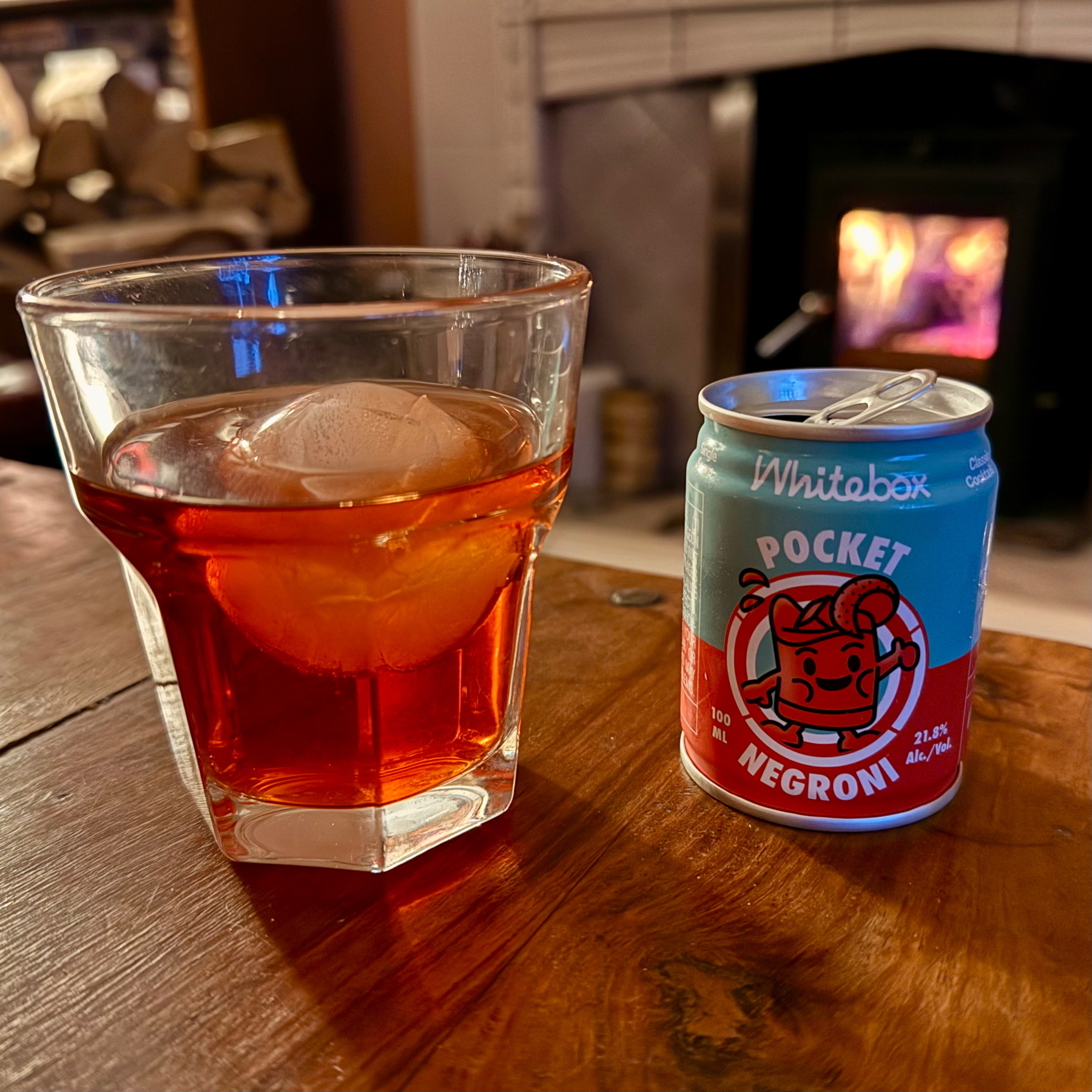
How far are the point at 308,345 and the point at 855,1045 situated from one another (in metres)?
0.30

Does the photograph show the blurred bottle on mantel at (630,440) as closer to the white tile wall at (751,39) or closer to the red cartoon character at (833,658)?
the white tile wall at (751,39)

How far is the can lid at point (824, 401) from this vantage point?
425 millimetres

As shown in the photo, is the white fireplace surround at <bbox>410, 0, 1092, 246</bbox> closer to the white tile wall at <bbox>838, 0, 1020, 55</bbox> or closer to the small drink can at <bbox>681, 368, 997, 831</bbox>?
the white tile wall at <bbox>838, 0, 1020, 55</bbox>

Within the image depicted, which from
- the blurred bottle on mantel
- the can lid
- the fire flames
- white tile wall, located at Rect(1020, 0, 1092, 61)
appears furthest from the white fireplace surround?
the can lid

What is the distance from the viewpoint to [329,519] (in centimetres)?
39

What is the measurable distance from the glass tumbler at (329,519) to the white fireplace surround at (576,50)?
1586 millimetres

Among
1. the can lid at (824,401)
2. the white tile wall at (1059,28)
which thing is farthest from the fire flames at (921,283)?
the can lid at (824,401)

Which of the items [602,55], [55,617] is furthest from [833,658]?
[602,55]

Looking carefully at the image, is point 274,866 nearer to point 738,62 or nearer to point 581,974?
point 581,974

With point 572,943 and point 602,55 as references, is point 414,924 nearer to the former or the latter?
point 572,943

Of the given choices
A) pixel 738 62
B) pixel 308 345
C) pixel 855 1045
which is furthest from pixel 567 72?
pixel 855 1045

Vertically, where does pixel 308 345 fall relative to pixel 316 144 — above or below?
above

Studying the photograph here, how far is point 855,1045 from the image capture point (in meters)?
0.34

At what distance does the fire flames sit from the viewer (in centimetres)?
188
